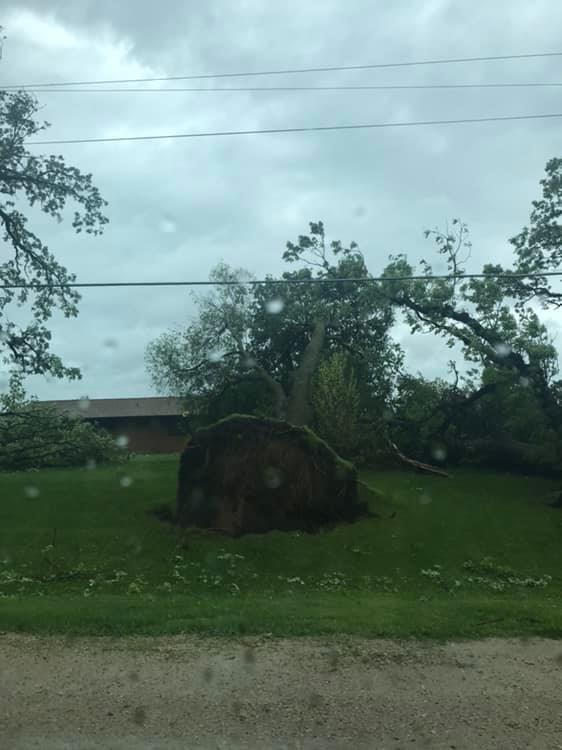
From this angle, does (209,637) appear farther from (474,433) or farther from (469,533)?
(474,433)

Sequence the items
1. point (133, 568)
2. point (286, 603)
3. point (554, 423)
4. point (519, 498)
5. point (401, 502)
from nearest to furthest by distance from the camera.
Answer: point (286, 603) → point (133, 568) → point (401, 502) → point (519, 498) → point (554, 423)

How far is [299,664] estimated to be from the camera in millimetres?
8016

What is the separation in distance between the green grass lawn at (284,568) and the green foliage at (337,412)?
1971 millimetres

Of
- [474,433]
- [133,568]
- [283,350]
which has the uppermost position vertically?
[283,350]

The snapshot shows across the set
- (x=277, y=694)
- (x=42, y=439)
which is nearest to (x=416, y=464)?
(x=42, y=439)

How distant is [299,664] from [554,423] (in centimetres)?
1708

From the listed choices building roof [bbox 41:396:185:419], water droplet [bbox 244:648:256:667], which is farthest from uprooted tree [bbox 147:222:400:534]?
building roof [bbox 41:396:185:419]

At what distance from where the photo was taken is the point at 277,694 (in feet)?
23.5

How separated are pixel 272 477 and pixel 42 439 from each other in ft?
21.9

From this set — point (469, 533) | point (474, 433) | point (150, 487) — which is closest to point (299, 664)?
point (469, 533)

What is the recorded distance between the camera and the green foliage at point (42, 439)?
2056cm

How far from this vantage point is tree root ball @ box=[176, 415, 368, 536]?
56.8ft

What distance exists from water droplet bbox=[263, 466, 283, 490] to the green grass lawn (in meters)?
1.35

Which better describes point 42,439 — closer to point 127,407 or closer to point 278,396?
point 278,396
